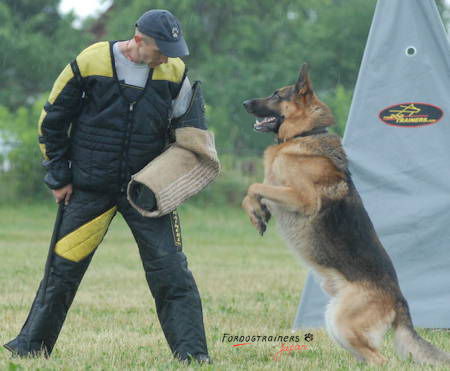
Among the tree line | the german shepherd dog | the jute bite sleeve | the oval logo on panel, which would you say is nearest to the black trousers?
the jute bite sleeve

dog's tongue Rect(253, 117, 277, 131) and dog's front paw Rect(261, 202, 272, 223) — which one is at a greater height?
dog's tongue Rect(253, 117, 277, 131)

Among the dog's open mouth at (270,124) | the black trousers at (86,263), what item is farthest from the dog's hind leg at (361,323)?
the dog's open mouth at (270,124)

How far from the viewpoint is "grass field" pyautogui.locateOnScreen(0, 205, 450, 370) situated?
14.8 feet

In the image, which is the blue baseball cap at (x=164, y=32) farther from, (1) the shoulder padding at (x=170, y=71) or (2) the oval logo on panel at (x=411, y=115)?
(2) the oval logo on panel at (x=411, y=115)

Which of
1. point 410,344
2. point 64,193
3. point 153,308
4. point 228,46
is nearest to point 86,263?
point 64,193

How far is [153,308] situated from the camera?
6.89 metres

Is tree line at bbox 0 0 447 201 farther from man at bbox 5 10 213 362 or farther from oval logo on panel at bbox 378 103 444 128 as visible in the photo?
man at bbox 5 10 213 362

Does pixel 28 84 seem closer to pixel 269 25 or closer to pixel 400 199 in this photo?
pixel 269 25

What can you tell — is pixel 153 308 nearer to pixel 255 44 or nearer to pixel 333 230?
pixel 333 230

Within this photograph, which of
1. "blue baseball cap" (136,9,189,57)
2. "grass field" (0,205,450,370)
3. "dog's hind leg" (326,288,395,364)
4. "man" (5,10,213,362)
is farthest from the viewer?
"grass field" (0,205,450,370)

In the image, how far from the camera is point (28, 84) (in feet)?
85.0

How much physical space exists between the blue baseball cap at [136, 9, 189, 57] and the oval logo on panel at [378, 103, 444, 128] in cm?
221

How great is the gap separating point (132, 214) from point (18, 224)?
11.7 meters

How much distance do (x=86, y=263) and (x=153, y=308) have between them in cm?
257
